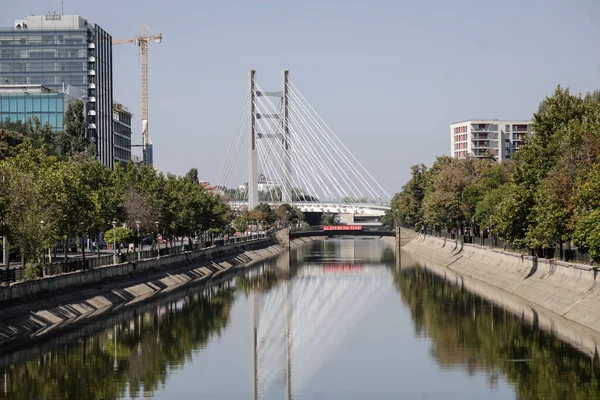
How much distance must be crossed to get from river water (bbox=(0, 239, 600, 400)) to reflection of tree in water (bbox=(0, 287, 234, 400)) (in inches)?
2.4

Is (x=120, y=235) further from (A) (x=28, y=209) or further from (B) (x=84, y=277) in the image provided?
(A) (x=28, y=209)

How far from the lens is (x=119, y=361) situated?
5041 centimetres

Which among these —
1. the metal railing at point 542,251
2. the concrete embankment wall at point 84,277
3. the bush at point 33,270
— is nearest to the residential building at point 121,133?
the concrete embankment wall at point 84,277

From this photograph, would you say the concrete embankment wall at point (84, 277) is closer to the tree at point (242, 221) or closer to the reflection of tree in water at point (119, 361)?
the reflection of tree in water at point (119, 361)

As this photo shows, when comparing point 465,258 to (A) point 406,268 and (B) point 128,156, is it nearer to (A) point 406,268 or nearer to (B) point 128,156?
(A) point 406,268

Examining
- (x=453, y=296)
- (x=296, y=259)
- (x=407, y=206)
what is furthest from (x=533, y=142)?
(x=407, y=206)

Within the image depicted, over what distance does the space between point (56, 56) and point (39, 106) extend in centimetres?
1646

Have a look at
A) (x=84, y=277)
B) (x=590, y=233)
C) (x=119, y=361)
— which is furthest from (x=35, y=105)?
(x=590, y=233)

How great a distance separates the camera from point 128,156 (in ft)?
632

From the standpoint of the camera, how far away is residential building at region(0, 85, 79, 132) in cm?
14462

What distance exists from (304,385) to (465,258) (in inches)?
2789

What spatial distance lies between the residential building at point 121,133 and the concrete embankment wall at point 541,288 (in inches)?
3339

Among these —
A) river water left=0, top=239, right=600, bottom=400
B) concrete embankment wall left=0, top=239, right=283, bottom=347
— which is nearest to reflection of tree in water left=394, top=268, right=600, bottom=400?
river water left=0, top=239, right=600, bottom=400

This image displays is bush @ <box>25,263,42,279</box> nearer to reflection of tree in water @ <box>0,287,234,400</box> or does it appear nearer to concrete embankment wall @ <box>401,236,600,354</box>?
reflection of tree in water @ <box>0,287,234,400</box>
